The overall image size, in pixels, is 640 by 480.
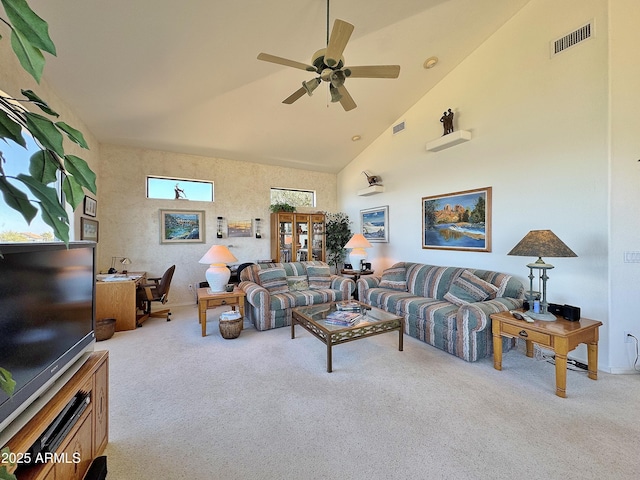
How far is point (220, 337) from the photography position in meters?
3.52

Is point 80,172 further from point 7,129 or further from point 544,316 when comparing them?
point 544,316

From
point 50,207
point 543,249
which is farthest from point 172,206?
point 543,249

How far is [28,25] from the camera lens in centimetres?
48

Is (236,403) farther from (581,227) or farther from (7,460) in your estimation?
(581,227)

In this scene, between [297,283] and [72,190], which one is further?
[297,283]

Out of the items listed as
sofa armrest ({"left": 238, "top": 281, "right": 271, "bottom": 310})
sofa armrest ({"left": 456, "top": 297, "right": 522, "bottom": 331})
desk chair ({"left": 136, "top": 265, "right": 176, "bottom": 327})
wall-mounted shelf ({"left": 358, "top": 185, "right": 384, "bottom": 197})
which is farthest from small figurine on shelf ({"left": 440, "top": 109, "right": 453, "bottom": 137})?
desk chair ({"left": 136, "top": 265, "right": 176, "bottom": 327})

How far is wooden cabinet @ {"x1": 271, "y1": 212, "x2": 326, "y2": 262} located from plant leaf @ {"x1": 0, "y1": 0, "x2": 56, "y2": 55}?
5.35 metres

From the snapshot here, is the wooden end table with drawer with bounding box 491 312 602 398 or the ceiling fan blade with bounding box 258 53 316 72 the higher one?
the ceiling fan blade with bounding box 258 53 316 72

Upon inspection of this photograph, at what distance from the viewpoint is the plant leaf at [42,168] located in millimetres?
517

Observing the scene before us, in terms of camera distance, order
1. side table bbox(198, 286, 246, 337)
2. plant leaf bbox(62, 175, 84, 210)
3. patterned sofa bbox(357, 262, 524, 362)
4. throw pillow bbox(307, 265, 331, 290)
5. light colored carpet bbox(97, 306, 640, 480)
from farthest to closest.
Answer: throw pillow bbox(307, 265, 331, 290) < side table bbox(198, 286, 246, 337) < patterned sofa bbox(357, 262, 524, 362) < light colored carpet bbox(97, 306, 640, 480) < plant leaf bbox(62, 175, 84, 210)

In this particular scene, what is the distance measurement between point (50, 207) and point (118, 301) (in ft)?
13.5

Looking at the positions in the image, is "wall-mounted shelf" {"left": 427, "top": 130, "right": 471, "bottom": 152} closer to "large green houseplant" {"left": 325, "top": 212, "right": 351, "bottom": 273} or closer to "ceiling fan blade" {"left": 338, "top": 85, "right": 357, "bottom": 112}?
"ceiling fan blade" {"left": 338, "top": 85, "right": 357, "bottom": 112}

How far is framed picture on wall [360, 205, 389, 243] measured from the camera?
5387 millimetres

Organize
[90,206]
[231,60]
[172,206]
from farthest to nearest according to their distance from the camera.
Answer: [172,206]
[90,206]
[231,60]
